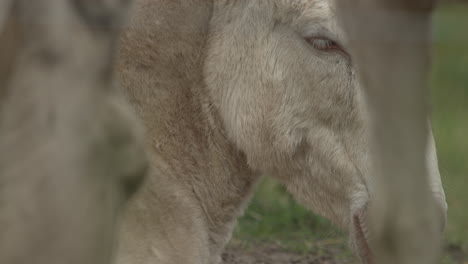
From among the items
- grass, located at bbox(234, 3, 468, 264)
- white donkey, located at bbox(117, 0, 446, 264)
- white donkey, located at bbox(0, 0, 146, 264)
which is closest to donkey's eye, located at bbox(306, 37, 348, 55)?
white donkey, located at bbox(117, 0, 446, 264)

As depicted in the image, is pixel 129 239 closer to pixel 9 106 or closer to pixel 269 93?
pixel 269 93

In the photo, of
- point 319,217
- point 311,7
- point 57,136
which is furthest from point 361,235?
point 319,217

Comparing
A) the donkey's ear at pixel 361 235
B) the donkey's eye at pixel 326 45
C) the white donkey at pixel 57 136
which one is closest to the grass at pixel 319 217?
the donkey's eye at pixel 326 45

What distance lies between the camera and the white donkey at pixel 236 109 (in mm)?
3064

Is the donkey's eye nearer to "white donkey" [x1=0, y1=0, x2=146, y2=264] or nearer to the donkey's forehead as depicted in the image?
the donkey's forehead

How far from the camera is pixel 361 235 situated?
120 inches

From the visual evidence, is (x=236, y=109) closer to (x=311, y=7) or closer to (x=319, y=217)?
(x=311, y=7)

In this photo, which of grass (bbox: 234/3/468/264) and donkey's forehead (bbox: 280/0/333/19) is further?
grass (bbox: 234/3/468/264)

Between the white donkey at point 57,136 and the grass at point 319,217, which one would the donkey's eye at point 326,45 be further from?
the white donkey at point 57,136

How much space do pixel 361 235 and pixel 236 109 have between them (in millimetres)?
565

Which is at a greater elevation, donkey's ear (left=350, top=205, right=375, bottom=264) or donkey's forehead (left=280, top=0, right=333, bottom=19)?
donkey's forehead (left=280, top=0, right=333, bottom=19)

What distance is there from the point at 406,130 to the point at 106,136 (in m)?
0.53

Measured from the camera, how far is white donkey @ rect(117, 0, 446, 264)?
3.06m

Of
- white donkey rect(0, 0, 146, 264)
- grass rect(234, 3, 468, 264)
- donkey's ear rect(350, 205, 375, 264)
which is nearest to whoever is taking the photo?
white donkey rect(0, 0, 146, 264)
